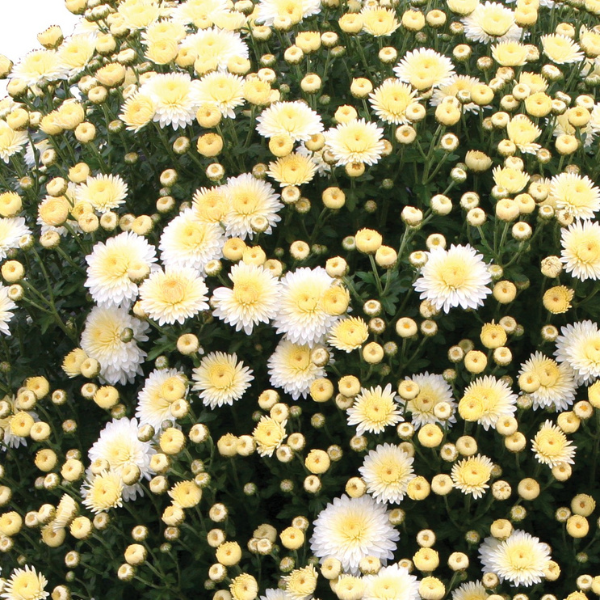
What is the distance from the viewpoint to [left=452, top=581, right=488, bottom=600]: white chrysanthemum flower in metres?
2.10

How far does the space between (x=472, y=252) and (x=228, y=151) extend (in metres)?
0.81

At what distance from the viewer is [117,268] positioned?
2320mm

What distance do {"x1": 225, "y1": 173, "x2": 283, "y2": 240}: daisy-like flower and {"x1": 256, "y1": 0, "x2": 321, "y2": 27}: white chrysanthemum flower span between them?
61 centimetres

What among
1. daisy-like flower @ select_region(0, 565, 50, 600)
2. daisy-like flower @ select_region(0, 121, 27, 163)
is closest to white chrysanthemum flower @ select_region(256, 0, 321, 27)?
daisy-like flower @ select_region(0, 121, 27, 163)

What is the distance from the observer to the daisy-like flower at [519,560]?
2.02m

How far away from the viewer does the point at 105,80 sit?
257 cm

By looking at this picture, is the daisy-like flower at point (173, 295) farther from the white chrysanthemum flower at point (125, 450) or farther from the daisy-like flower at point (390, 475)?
the daisy-like flower at point (390, 475)

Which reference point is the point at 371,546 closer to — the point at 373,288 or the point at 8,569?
the point at 373,288

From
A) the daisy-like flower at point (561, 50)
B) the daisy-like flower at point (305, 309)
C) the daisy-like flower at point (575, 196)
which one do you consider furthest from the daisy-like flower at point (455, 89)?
the daisy-like flower at point (305, 309)

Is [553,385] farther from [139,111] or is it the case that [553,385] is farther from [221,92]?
[139,111]

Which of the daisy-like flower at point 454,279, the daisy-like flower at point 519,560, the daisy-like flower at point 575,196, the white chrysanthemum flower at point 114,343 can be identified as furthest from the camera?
the white chrysanthemum flower at point 114,343

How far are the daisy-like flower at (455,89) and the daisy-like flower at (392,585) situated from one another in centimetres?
137

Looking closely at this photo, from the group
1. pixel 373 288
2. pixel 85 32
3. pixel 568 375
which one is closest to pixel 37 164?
pixel 85 32

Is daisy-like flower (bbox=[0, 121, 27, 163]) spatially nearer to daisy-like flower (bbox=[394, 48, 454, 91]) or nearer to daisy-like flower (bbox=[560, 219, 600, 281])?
daisy-like flower (bbox=[394, 48, 454, 91])
